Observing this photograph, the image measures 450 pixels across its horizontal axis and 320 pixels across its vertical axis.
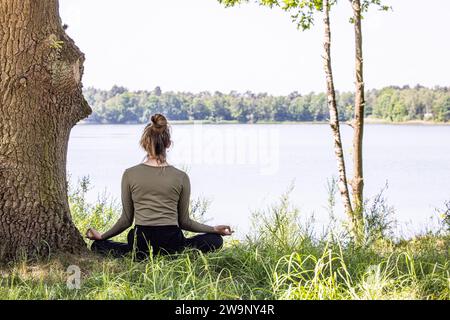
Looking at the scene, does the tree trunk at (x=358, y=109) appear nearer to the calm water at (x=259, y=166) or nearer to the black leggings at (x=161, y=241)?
the black leggings at (x=161, y=241)

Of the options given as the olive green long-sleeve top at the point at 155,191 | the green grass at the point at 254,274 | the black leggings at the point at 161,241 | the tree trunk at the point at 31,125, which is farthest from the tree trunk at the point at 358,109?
the tree trunk at the point at 31,125

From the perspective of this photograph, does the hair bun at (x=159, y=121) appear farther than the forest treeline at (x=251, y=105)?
No

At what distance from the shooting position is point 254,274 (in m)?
4.72

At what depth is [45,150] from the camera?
5.17 metres

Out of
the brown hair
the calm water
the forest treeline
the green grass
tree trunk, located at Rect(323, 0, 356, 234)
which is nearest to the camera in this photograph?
the green grass

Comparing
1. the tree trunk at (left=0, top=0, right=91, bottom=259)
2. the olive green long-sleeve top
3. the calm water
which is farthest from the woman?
the calm water

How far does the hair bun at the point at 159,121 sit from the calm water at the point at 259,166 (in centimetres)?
645

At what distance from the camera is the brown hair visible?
4.96 m

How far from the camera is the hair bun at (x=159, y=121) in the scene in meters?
4.98

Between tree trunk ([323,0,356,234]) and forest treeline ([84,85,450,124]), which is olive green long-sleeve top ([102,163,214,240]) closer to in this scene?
tree trunk ([323,0,356,234])

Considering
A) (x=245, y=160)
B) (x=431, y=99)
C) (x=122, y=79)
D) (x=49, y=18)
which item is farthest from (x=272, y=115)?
(x=49, y=18)

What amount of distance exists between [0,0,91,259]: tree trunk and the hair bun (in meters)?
0.75

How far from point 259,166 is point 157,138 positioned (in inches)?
781

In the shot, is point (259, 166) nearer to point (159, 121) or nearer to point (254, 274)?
point (159, 121)
